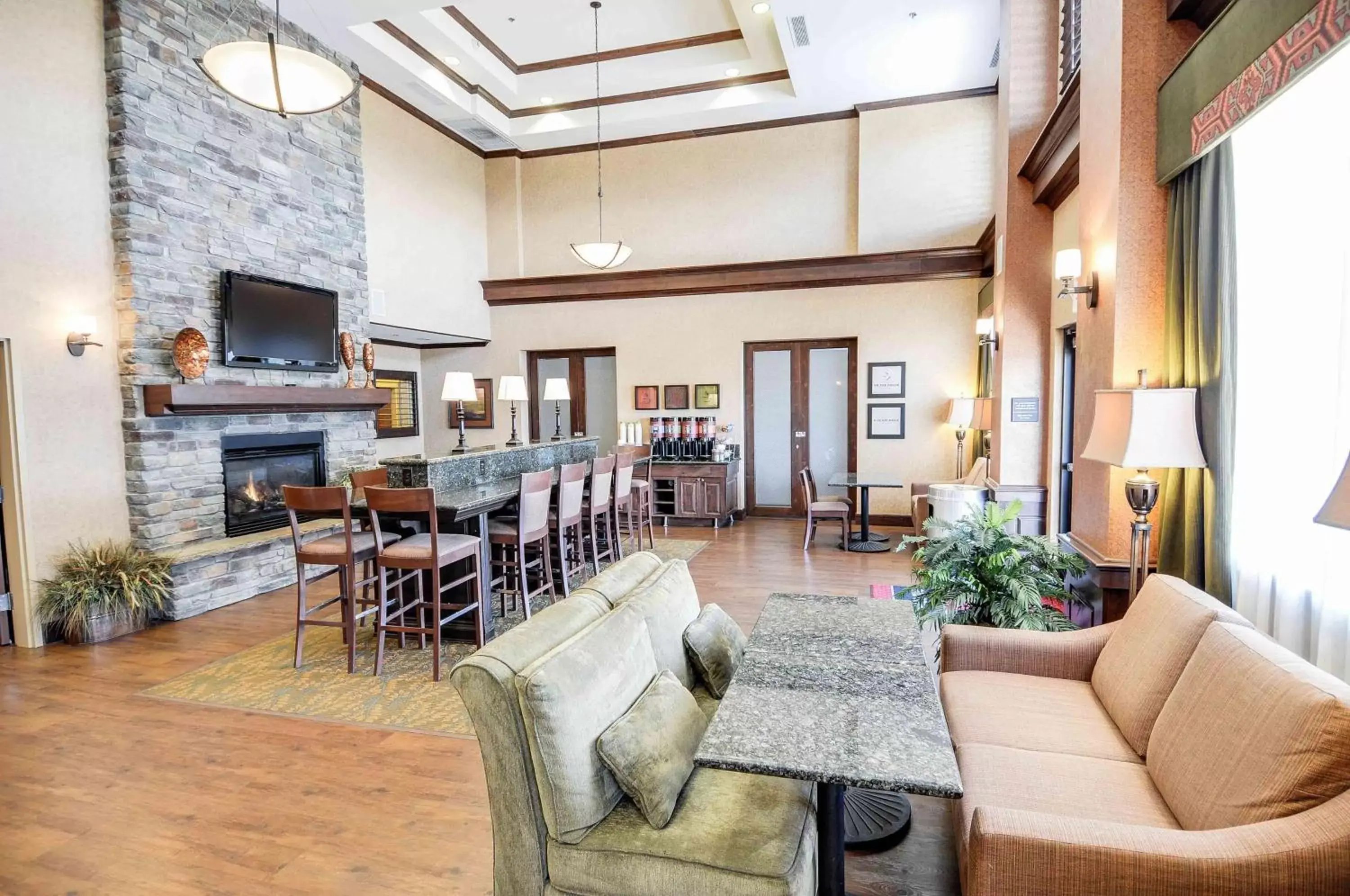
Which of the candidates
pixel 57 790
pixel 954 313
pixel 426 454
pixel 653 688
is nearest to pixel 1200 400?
pixel 653 688

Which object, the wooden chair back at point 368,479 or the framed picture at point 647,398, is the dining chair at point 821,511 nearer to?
the framed picture at point 647,398

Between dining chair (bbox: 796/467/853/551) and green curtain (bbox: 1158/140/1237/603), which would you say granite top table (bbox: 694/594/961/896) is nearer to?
green curtain (bbox: 1158/140/1237/603)

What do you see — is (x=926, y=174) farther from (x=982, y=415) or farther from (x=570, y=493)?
(x=570, y=493)

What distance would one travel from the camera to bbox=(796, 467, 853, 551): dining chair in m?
6.77

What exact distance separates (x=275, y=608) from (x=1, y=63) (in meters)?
3.83

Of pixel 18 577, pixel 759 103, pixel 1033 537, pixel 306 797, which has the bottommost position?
pixel 306 797

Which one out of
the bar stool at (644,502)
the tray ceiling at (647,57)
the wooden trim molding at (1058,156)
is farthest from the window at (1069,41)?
the bar stool at (644,502)

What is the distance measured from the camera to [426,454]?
9938mm

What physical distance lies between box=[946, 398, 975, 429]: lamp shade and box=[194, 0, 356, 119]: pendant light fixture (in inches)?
247

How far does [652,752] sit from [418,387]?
8.90 metres

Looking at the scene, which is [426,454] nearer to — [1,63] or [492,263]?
[492,263]

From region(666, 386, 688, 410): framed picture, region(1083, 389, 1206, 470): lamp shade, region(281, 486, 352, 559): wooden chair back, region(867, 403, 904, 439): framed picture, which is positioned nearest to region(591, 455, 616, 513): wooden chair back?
region(281, 486, 352, 559): wooden chair back

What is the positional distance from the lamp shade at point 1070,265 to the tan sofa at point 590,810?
328 cm

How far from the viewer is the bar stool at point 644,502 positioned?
684 cm
